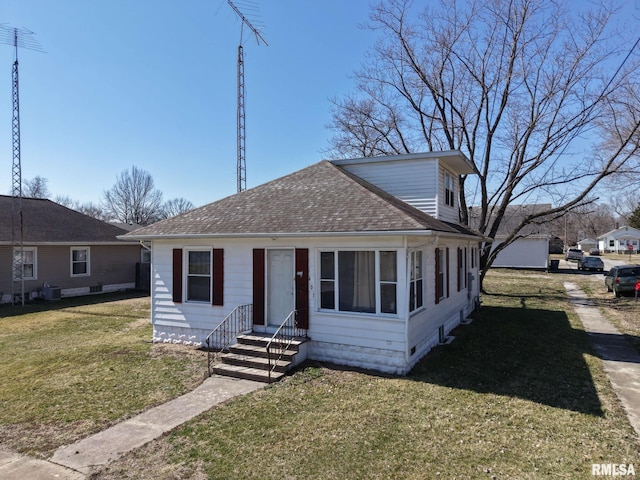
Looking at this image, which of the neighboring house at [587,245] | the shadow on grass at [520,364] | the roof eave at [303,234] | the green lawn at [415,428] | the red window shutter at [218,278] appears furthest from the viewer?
the neighboring house at [587,245]

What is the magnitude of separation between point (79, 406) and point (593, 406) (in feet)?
27.8

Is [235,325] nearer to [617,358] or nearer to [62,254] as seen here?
[617,358]

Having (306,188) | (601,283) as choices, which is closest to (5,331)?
(306,188)

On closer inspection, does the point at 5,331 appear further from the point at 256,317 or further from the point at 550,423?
the point at 550,423

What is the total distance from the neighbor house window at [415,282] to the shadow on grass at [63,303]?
15154mm

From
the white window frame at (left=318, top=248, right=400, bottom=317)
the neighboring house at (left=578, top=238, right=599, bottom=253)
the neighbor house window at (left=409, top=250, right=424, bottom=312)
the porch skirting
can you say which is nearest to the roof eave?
the white window frame at (left=318, top=248, right=400, bottom=317)

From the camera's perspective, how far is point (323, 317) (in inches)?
352

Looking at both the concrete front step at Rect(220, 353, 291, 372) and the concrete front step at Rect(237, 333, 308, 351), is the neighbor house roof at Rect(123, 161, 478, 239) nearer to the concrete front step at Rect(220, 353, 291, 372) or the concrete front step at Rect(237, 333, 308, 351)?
the concrete front step at Rect(237, 333, 308, 351)

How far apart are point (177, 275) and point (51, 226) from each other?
13790 millimetres

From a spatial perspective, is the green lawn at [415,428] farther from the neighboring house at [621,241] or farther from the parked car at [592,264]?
the neighboring house at [621,241]

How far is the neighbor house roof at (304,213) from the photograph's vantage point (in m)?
8.53

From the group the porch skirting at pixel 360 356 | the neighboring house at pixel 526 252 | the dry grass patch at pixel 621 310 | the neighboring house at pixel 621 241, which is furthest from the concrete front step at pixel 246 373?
the neighboring house at pixel 621 241

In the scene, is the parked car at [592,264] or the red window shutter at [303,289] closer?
the red window shutter at [303,289]

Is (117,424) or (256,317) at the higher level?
(256,317)
